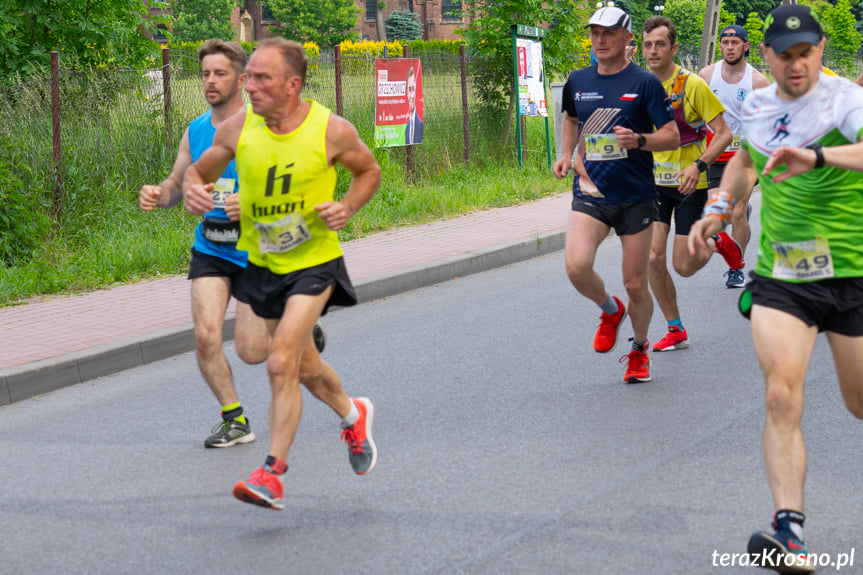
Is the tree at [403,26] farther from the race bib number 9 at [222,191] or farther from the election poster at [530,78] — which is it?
the race bib number 9 at [222,191]

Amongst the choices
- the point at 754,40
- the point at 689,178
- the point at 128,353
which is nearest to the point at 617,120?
the point at 689,178

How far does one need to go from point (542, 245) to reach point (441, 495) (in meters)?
8.44

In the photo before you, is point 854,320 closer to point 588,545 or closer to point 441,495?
point 588,545

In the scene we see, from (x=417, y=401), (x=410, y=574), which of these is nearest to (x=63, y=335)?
(x=417, y=401)

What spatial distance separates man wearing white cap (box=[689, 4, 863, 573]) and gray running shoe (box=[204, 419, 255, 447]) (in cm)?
287

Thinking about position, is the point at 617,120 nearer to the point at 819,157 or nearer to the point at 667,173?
the point at 667,173

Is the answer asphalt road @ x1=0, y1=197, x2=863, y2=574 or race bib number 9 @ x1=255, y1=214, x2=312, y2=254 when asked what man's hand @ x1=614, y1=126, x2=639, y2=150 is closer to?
asphalt road @ x1=0, y1=197, x2=863, y2=574

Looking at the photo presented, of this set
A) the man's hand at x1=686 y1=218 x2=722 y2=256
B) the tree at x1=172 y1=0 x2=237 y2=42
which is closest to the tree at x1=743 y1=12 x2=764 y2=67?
the tree at x1=172 y1=0 x2=237 y2=42

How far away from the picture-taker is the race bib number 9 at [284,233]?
15.9ft

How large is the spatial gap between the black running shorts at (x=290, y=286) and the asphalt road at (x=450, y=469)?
2.74ft

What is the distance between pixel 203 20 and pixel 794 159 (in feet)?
237

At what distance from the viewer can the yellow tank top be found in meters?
4.81

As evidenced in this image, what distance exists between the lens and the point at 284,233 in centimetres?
486

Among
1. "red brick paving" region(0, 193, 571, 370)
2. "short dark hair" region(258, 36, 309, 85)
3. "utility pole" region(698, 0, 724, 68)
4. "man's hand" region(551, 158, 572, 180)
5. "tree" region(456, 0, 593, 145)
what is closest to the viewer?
"short dark hair" region(258, 36, 309, 85)
